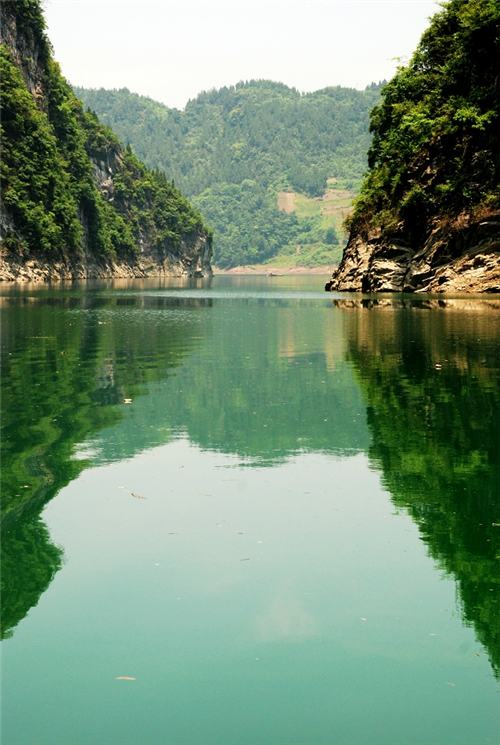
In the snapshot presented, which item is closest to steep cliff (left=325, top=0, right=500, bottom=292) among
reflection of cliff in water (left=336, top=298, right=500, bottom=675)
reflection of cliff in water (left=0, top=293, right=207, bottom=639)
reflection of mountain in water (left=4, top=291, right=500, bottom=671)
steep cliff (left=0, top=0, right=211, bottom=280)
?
reflection of cliff in water (left=0, top=293, right=207, bottom=639)

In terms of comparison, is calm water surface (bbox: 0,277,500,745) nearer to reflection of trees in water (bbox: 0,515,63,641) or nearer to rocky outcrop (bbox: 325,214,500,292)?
reflection of trees in water (bbox: 0,515,63,641)

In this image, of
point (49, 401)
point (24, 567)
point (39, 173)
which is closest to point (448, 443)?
point (24, 567)

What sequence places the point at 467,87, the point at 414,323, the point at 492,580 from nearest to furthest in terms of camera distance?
the point at 492,580, the point at 414,323, the point at 467,87

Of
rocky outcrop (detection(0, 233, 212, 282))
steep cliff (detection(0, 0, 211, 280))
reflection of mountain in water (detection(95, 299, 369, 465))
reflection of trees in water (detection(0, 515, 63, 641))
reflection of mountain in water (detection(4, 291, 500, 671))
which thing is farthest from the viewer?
steep cliff (detection(0, 0, 211, 280))

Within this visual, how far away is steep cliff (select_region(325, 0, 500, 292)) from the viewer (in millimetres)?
58469

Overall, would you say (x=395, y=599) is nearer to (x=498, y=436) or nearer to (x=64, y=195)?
(x=498, y=436)

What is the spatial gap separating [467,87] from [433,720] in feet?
207

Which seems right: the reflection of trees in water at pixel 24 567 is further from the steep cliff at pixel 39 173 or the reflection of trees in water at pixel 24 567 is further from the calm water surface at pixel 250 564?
the steep cliff at pixel 39 173

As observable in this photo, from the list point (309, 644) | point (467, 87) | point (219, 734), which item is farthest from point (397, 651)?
point (467, 87)

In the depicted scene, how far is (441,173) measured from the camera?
6272 centimetres

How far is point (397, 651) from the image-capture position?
5895 mm

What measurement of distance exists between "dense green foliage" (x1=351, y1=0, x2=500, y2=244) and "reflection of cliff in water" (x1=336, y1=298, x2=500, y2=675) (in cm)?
3421

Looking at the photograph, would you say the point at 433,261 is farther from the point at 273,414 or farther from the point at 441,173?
the point at 273,414

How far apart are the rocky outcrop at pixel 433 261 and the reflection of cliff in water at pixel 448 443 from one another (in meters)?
29.8
